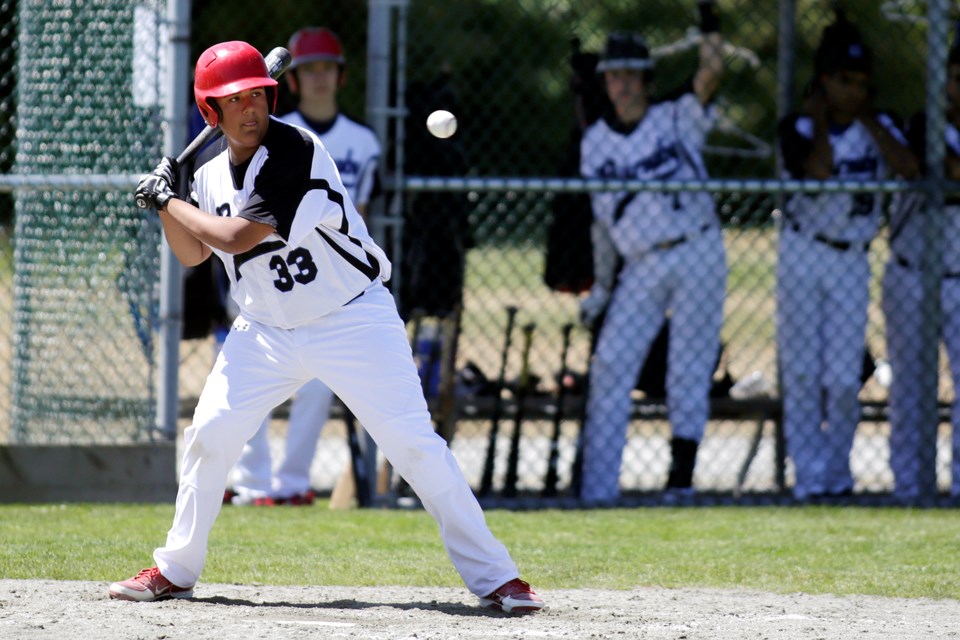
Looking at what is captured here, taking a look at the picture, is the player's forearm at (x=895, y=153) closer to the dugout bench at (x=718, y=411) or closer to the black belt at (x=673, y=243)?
the black belt at (x=673, y=243)

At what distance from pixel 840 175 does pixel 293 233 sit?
11.1 feet

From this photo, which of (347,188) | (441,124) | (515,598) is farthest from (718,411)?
(515,598)

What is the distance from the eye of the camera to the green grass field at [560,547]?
429 centimetres

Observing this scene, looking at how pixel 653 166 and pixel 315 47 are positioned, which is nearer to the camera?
pixel 315 47

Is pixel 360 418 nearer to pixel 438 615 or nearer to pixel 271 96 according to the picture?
pixel 438 615

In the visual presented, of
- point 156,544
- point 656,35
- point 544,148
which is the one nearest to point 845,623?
point 156,544

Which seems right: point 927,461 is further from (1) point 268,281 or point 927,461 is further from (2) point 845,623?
(1) point 268,281

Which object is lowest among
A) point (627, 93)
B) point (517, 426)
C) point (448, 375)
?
point (517, 426)

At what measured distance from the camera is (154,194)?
376cm

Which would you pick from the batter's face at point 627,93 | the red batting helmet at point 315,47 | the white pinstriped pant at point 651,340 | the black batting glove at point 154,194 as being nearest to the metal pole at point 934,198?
the white pinstriped pant at point 651,340

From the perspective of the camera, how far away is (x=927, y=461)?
612cm

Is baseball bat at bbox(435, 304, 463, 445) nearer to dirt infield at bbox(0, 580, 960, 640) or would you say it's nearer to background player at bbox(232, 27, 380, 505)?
→ background player at bbox(232, 27, 380, 505)

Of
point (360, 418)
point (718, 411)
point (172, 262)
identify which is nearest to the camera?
point (360, 418)

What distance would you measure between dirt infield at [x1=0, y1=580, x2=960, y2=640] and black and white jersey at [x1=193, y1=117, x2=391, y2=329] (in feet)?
2.65
